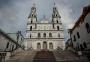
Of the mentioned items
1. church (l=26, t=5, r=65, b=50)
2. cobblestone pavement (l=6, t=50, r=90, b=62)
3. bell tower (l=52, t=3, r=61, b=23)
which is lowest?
cobblestone pavement (l=6, t=50, r=90, b=62)

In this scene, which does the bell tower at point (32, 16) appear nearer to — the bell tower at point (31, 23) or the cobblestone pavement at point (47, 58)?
the bell tower at point (31, 23)

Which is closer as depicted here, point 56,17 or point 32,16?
point 56,17

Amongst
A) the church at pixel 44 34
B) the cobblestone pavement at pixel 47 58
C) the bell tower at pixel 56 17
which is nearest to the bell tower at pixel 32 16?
the church at pixel 44 34

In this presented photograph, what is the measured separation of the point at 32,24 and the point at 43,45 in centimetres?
1011

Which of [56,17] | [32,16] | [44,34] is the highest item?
[32,16]

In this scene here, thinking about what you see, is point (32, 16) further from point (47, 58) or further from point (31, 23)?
point (47, 58)

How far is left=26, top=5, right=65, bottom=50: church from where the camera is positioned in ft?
138

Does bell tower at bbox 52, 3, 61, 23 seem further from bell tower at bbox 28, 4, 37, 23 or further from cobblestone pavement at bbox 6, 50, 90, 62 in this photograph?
cobblestone pavement at bbox 6, 50, 90, 62

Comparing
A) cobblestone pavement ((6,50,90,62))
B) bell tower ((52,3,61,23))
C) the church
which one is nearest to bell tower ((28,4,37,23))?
the church

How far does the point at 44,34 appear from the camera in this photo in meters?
44.4

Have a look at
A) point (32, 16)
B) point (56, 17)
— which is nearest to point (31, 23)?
point (32, 16)

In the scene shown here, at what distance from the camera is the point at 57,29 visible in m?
45.1

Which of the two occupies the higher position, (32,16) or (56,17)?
(32,16)

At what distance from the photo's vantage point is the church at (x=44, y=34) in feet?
138
